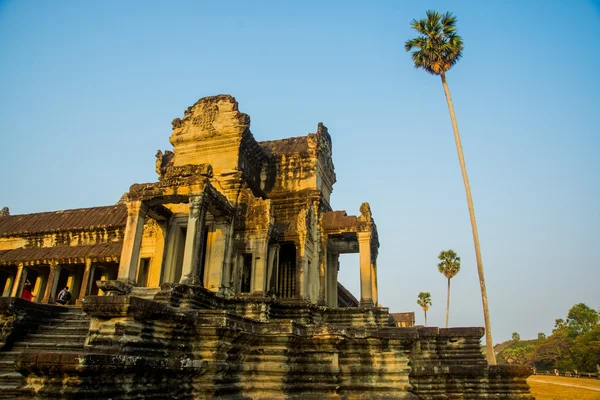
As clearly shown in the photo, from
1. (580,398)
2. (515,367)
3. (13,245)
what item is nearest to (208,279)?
(515,367)

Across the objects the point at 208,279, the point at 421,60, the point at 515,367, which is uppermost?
the point at 421,60

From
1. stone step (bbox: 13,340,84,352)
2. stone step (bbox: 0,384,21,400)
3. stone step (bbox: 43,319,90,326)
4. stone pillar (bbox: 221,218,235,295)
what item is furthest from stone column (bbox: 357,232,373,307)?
stone step (bbox: 0,384,21,400)

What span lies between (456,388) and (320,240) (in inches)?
342

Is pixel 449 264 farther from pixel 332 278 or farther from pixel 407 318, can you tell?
pixel 332 278

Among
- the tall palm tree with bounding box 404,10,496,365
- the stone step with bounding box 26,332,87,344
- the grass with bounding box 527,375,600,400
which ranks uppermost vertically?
the tall palm tree with bounding box 404,10,496,365

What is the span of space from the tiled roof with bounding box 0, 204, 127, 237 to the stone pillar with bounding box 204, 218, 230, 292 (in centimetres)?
775

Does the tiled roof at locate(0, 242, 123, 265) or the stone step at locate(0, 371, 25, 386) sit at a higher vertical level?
the tiled roof at locate(0, 242, 123, 265)

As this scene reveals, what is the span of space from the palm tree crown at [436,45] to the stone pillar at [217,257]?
47.4 feet

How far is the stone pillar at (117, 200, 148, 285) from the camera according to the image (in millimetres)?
13625

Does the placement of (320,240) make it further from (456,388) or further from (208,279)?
(456,388)

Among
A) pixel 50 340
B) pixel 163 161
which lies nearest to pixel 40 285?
pixel 163 161

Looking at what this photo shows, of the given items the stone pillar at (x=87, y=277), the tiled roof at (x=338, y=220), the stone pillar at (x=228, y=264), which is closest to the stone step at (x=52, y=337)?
the stone pillar at (x=228, y=264)

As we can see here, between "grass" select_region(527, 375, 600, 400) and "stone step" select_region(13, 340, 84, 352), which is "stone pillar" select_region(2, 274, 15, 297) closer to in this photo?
"stone step" select_region(13, 340, 84, 352)

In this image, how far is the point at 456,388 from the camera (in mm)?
10984
